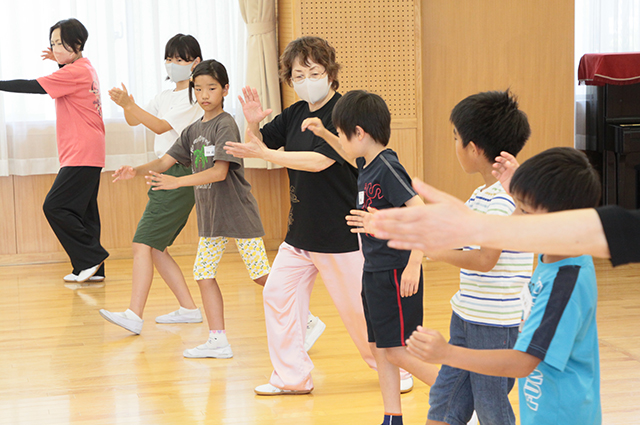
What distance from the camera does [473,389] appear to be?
1.65 metres

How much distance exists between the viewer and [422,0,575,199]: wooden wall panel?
5.12 m

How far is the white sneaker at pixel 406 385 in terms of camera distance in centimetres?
261

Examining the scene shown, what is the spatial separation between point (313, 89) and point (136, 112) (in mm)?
1153

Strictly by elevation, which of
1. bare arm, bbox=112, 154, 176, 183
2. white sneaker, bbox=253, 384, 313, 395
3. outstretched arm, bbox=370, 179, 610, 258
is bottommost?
white sneaker, bbox=253, 384, 313, 395

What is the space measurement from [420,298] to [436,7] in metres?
Result: 3.54

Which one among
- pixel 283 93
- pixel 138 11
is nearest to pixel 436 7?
pixel 283 93

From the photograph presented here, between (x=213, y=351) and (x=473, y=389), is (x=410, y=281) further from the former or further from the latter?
(x=213, y=351)

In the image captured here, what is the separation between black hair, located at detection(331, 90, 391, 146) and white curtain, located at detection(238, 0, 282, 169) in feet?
10.4

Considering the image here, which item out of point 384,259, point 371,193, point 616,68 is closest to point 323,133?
point 371,193

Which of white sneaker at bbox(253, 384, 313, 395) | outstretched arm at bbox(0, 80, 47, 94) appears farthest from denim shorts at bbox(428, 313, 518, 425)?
outstretched arm at bbox(0, 80, 47, 94)

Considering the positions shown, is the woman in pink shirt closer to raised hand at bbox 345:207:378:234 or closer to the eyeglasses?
the eyeglasses

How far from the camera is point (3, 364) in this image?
300 centimetres

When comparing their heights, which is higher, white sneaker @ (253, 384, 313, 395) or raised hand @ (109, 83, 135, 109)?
raised hand @ (109, 83, 135, 109)

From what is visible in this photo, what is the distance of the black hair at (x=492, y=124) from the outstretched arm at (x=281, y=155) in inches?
28.6
